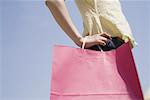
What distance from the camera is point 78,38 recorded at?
5.49 ft

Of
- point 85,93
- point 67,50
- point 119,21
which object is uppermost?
point 119,21

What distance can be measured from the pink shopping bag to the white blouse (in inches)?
4.8

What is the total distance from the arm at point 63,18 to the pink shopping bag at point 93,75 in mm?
81

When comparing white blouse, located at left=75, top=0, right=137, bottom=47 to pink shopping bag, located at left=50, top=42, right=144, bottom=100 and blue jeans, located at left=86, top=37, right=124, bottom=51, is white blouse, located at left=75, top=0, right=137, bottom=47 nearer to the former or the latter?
blue jeans, located at left=86, top=37, right=124, bottom=51

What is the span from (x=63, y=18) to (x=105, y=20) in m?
0.18

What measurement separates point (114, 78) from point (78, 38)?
0.76ft

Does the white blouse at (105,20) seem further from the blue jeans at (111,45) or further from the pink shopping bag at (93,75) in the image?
the pink shopping bag at (93,75)

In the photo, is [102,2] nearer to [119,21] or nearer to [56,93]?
[119,21]

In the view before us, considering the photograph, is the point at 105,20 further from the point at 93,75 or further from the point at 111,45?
the point at 93,75

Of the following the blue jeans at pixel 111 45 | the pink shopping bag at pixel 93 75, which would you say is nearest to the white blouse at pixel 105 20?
the blue jeans at pixel 111 45

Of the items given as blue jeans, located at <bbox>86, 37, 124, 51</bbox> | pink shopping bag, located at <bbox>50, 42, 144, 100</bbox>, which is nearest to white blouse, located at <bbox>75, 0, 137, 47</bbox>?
blue jeans, located at <bbox>86, 37, 124, 51</bbox>

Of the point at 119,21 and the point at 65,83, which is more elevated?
the point at 119,21

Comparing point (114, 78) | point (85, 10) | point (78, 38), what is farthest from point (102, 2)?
point (114, 78)

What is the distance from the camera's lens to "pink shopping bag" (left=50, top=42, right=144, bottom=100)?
156 centimetres
